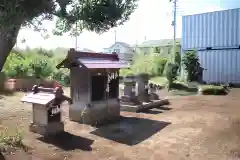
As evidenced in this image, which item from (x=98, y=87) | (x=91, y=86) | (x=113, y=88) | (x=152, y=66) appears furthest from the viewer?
(x=152, y=66)

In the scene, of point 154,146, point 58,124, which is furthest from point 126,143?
point 58,124

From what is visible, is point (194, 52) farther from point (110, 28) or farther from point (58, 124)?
point (58, 124)

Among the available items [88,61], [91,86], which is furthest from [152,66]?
→ [88,61]

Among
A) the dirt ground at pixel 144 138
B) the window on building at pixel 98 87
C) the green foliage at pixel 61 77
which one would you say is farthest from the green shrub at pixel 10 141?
the green foliage at pixel 61 77

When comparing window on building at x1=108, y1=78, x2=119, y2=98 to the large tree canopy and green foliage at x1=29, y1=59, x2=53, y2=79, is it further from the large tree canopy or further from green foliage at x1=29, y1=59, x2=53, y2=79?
green foliage at x1=29, y1=59, x2=53, y2=79

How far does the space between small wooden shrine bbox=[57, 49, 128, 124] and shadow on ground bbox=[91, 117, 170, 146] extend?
2.01ft

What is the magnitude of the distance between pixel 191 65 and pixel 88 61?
41.7ft

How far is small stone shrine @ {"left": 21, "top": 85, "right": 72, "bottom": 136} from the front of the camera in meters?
6.78

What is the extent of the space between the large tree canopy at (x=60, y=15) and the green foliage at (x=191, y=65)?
35.4ft

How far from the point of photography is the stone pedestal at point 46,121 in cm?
682

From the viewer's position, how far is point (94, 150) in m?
6.05

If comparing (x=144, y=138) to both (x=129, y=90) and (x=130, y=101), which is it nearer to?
(x=130, y=101)

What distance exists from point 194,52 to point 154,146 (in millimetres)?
14579

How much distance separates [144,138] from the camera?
23.2 ft
